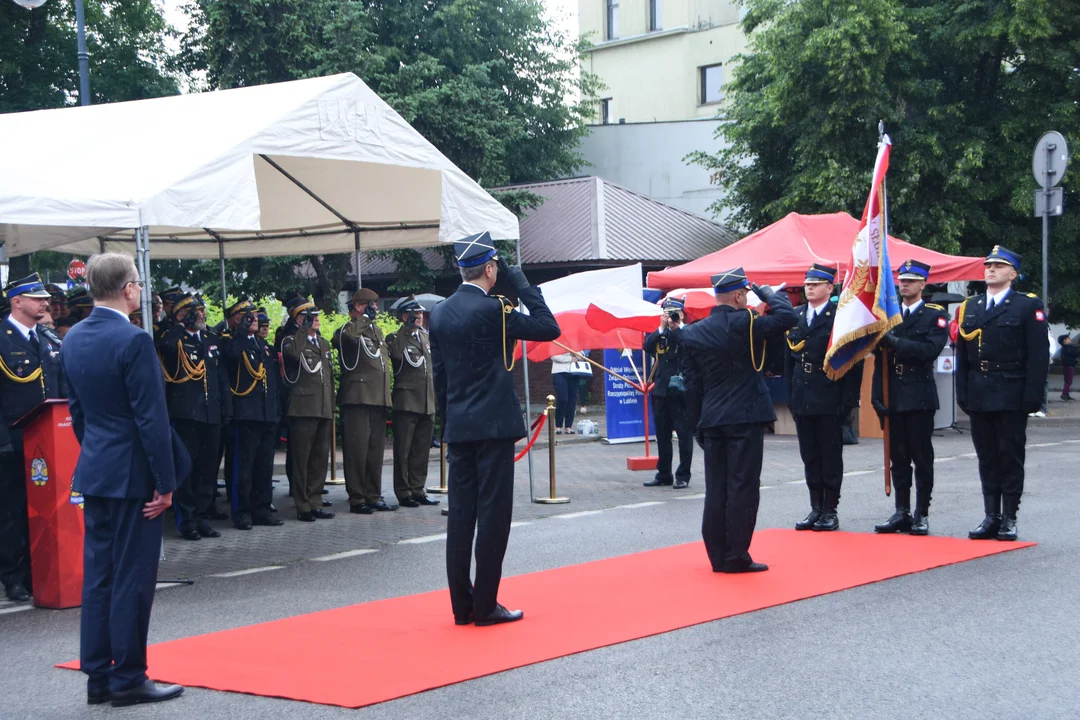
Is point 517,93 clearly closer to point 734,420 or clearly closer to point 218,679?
point 734,420

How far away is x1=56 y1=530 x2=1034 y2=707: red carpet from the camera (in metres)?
5.97

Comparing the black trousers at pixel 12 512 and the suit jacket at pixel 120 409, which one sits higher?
the suit jacket at pixel 120 409

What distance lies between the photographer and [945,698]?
532 centimetres

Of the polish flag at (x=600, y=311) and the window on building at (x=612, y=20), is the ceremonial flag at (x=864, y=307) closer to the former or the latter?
Answer: the polish flag at (x=600, y=311)

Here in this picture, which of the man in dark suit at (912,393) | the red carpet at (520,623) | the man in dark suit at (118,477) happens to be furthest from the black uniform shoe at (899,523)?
the man in dark suit at (118,477)

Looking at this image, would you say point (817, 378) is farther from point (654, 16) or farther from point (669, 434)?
point (654, 16)

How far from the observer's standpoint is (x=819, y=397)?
32.2 feet

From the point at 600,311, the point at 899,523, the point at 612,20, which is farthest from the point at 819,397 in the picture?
the point at 612,20

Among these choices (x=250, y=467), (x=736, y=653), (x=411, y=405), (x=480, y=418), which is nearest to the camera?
(x=736, y=653)

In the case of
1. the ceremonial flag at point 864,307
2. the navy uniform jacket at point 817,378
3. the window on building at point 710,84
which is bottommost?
the navy uniform jacket at point 817,378

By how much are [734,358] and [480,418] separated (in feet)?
7.29

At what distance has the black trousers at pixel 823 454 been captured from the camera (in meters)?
9.90

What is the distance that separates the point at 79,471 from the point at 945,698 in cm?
391

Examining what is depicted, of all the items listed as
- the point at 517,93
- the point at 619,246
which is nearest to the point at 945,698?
the point at 619,246
